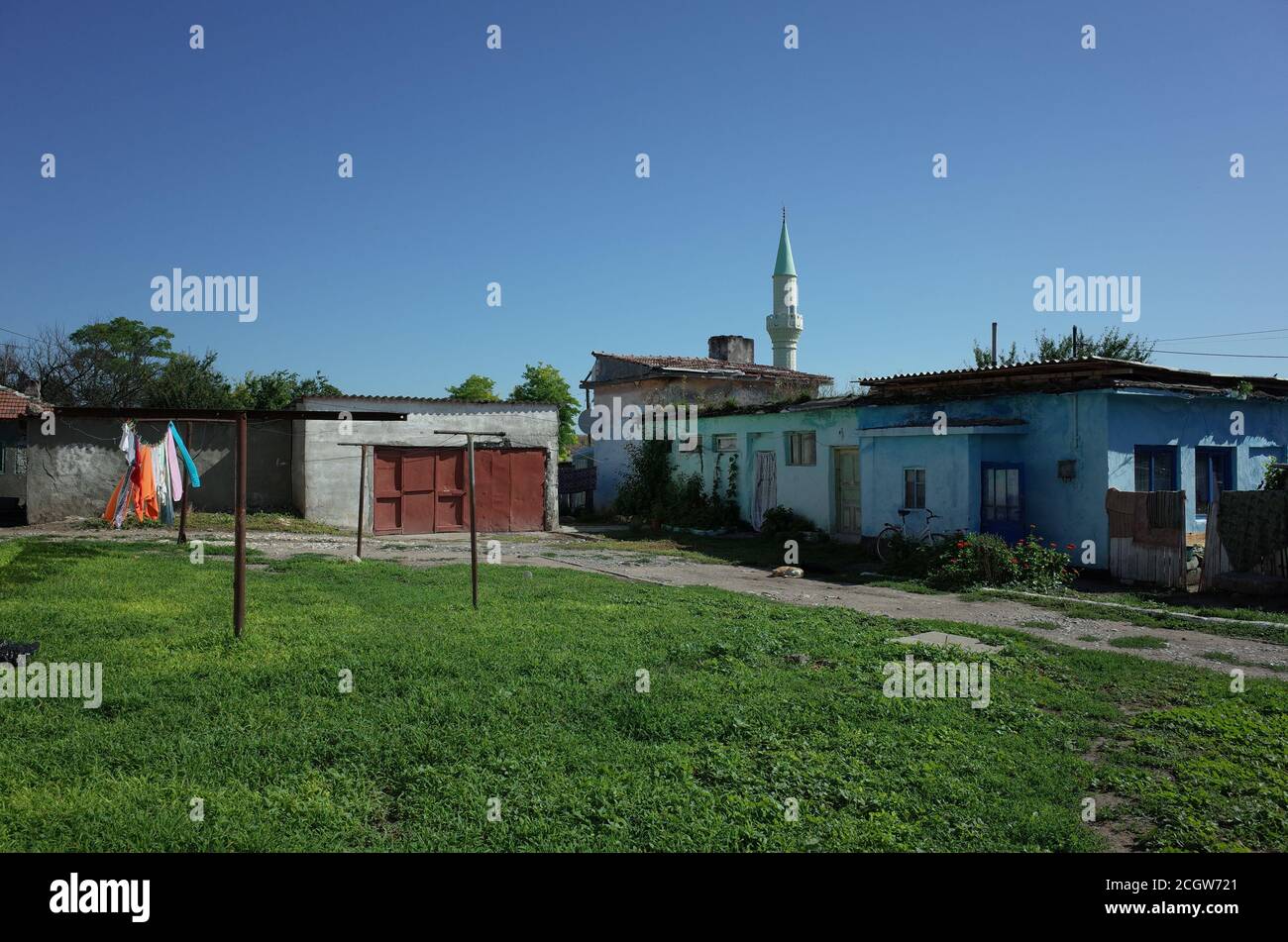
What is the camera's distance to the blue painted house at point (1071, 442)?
14.4 meters

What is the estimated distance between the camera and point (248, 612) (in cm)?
944

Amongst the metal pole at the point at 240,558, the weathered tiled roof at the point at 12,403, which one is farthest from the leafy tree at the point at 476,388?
the metal pole at the point at 240,558

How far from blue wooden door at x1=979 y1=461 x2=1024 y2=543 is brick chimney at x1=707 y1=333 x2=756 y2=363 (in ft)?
62.5

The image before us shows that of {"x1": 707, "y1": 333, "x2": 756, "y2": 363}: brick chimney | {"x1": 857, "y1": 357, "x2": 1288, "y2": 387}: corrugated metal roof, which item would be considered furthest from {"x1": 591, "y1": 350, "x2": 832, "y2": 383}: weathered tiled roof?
{"x1": 857, "y1": 357, "x2": 1288, "y2": 387}: corrugated metal roof

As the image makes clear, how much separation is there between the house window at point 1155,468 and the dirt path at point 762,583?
4459 millimetres

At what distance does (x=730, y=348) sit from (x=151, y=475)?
75.7 feet

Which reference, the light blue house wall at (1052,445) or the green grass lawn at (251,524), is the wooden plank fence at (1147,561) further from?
the green grass lawn at (251,524)

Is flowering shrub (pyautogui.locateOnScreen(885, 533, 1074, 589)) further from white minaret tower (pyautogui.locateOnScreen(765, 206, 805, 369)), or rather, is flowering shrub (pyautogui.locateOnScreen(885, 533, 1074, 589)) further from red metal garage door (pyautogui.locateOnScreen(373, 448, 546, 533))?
white minaret tower (pyautogui.locateOnScreen(765, 206, 805, 369))

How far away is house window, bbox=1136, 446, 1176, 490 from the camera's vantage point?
14.8 metres

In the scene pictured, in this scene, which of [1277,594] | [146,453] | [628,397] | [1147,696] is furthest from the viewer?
[628,397]

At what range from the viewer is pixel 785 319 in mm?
41312
